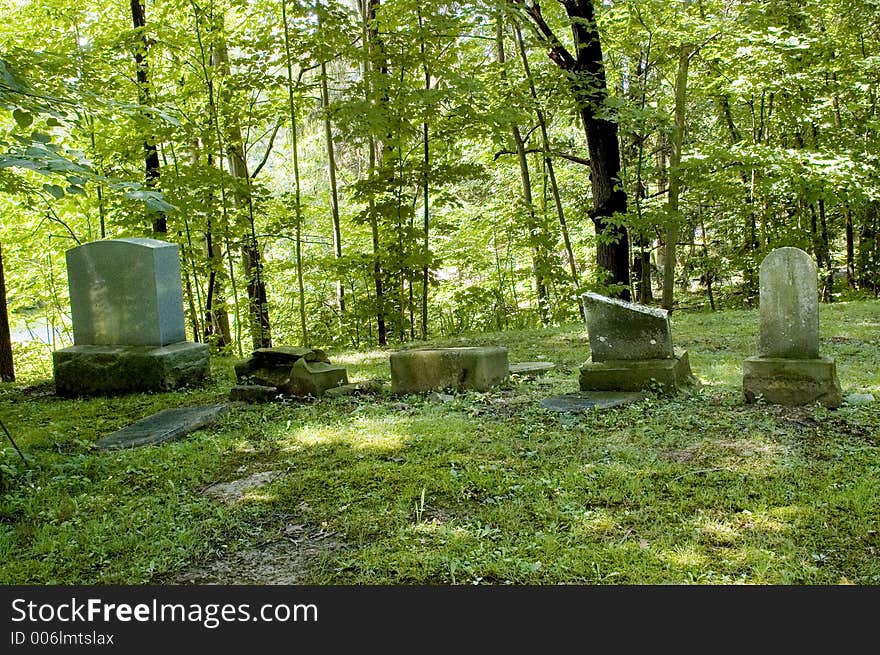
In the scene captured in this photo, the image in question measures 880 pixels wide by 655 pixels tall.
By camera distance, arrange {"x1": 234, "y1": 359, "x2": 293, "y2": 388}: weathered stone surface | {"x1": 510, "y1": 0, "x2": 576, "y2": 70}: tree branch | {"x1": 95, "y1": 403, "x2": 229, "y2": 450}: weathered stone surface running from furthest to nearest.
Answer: {"x1": 510, "y1": 0, "x2": 576, "y2": 70}: tree branch → {"x1": 234, "y1": 359, "x2": 293, "y2": 388}: weathered stone surface → {"x1": 95, "y1": 403, "x2": 229, "y2": 450}: weathered stone surface

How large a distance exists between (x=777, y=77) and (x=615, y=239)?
510cm

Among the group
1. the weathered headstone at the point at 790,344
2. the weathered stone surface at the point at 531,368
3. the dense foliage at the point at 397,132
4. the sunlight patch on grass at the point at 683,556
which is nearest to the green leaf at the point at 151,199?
the dense foliage at the point at 397,132

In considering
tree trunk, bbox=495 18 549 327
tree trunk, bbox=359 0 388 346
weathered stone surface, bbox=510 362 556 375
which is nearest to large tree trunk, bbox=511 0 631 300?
tree trunk, bbox=495 18 549 327

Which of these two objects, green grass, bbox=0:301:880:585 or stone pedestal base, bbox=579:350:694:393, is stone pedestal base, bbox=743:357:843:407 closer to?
green grass, bbox=0:301:880:585

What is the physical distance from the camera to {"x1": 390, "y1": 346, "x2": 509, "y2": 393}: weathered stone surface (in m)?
6.38

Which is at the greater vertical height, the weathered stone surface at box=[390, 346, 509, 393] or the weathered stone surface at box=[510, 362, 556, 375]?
the weathered stone surface at box=[390, 346, 509, 393]

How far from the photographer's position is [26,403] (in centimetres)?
682

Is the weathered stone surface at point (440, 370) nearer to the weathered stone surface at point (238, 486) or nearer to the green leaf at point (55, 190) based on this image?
the weathered stone surface at point (238, 486)

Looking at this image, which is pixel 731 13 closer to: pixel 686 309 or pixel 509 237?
pixel 509 237

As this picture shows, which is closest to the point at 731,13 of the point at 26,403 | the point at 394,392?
the point at 394,392

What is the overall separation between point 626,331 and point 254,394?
11.6 feet

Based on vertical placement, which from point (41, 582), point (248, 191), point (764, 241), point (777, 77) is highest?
point (777, 77)

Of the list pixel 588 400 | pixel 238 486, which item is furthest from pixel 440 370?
pixel 238 486

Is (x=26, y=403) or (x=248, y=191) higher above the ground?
(x=248, y=191)
